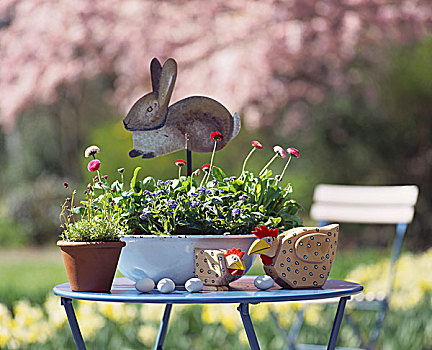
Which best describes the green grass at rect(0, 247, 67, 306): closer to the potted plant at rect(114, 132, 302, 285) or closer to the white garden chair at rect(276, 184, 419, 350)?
the white garden chair at rect(276, 184, 419, 350)

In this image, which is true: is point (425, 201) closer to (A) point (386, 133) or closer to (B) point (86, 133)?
(A) point (386, 133)

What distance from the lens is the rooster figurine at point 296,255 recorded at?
6.82ft

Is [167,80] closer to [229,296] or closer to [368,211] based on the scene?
[229,296]

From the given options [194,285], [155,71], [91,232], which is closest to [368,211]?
[155,71]

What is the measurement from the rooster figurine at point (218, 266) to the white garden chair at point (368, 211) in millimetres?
1565

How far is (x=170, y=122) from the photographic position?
93.7 inches

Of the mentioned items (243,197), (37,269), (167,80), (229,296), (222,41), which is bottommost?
(37,269)

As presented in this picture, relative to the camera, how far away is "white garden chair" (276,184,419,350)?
3551 millimetres

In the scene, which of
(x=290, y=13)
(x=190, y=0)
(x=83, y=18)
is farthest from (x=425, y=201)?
(x=83, y=18)

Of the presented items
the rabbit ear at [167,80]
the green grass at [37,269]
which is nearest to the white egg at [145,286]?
the rabbit ear at [167,80]

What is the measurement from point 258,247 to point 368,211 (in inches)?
76.5

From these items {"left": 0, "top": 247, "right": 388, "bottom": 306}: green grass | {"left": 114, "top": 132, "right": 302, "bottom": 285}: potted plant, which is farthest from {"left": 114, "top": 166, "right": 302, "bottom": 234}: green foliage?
{"left": 0, "top": 247, "right": 388, "bottom": 306}: green grass

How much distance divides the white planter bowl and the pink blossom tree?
15.7ft

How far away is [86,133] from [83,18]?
5698mm
